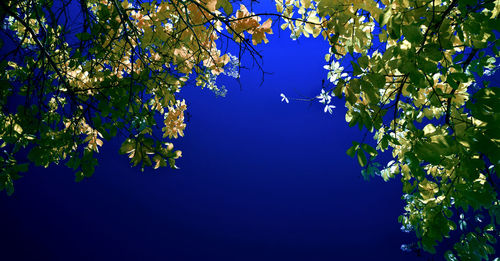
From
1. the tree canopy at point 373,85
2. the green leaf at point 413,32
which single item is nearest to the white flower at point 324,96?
the tree canopy at point 373,85

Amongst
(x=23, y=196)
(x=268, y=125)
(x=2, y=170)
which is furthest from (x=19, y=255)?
(x=2, y=170)

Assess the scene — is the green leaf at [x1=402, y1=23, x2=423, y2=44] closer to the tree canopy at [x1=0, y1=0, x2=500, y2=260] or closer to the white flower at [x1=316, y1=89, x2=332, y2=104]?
the tree canopy at [x1=0, y1=0, x2=500, y2=260]

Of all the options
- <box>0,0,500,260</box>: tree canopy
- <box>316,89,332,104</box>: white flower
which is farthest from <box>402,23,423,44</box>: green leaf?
<box>316,89,332,104</box>: white flower

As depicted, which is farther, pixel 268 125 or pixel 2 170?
pixel 268 125

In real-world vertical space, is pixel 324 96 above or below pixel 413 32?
above

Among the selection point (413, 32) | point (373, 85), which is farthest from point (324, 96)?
point (413, 32)

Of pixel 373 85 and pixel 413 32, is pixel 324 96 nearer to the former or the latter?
pixel 373 85

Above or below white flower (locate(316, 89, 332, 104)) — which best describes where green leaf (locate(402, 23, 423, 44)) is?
below

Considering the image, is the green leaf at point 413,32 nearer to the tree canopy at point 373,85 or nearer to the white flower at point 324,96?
the tree canopy at point 373,85

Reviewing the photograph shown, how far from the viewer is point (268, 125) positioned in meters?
4.12

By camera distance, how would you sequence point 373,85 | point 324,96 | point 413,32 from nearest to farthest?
point 413,32 → point 373,85 → point 324,96

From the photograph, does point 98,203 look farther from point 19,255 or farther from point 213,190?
point 213,190

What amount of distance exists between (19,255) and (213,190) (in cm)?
261

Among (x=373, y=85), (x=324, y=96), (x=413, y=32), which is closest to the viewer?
(x=413, y=32)
